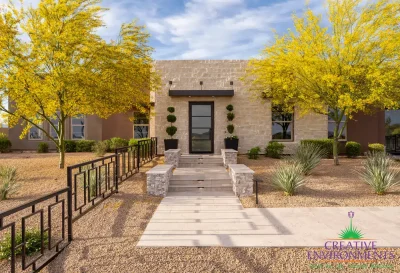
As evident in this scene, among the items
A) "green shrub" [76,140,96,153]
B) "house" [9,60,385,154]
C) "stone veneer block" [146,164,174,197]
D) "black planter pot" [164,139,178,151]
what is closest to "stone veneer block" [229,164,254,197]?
"stone veneer block" [146,164,174,197]

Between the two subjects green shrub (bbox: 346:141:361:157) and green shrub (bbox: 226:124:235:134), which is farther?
green shrub (bbox: 346:141:361:157)

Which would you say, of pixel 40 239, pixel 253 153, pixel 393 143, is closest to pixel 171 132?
pixel 253 153

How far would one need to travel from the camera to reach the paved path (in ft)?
11.7

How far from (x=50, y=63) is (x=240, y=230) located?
24.0 feet

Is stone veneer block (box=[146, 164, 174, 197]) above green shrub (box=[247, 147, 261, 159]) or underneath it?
underneath

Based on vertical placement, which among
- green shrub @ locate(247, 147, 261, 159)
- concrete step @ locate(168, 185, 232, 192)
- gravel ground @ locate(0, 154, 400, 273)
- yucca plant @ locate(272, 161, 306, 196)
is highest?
green shrub @ locate(247, 147, 261, 159)

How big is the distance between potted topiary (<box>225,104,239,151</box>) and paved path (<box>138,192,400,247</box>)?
5856mm

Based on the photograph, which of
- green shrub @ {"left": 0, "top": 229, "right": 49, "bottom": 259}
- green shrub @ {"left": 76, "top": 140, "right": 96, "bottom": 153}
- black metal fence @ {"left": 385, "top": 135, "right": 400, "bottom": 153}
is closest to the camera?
green shrub @ {"left": 0, "top": 229, "right": 49, "bottom": 259}

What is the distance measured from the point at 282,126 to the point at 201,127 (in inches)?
164

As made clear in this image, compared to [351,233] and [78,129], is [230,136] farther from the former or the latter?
[78,129]

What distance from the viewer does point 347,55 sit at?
824 centimetres

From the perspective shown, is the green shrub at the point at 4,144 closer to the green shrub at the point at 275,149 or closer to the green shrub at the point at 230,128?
the green shrub at the point at 230,128

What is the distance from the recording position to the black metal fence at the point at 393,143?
14633mm

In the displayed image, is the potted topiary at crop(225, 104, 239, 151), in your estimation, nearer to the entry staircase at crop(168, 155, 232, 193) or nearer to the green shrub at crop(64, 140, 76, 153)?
the entry staircase at crop(168, 155, 232, 193)
